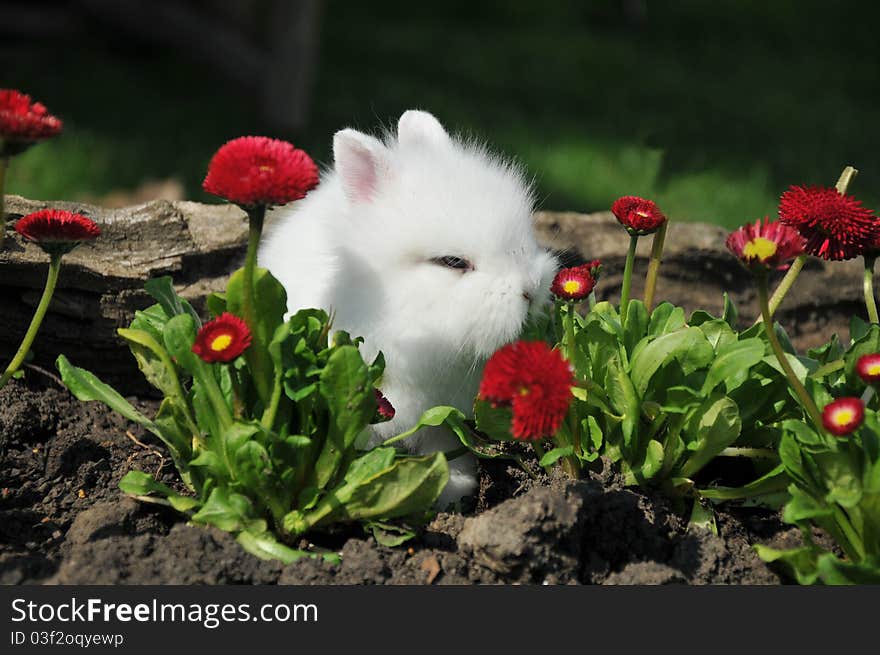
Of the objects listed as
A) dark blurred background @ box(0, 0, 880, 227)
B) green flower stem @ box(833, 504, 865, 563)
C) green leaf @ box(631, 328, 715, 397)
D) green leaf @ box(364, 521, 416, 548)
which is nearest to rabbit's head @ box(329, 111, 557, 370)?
green leaf @ box(631, 328, 715, 397)

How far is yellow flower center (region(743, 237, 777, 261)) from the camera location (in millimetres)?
2188

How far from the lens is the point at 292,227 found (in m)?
3.25

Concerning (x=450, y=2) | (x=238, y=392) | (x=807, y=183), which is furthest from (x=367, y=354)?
(x=450, y=2)

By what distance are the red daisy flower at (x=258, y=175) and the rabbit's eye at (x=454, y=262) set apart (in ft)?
2.12

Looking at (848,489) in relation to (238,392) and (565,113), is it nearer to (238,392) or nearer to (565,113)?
(238,392)

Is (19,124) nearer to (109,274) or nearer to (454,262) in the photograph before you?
(454,262)

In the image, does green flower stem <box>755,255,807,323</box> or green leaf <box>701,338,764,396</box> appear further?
green flower stem <box>755,255,807,323</box>

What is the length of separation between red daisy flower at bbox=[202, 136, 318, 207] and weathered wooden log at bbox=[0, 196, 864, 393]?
1489 millimetres

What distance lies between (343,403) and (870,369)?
4.27 ft

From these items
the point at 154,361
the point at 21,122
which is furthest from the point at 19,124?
the point at 154,361

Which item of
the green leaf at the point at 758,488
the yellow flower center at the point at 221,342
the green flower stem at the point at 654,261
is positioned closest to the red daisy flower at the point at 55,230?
the yellow flower center at the point at 221,342

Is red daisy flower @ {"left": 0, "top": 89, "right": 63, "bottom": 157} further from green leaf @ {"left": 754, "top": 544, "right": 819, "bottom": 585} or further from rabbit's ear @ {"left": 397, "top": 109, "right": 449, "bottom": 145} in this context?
green leaf @ {"left": 754, "top": 544, "right": 819, "bottom": 585}

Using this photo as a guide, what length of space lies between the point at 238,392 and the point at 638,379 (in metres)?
1.09

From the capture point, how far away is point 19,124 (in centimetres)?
218
